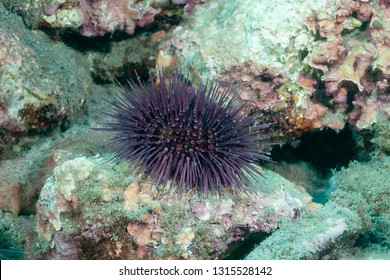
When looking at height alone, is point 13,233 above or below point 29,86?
below

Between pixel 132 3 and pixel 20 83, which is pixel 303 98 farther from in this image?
pixel 20 83

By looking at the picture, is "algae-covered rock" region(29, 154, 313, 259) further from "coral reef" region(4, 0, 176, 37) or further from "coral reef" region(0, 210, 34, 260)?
"coral reef" region(4, 0, 176, 37)

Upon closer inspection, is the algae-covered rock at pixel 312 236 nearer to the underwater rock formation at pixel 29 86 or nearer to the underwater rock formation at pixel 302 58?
the underwater rock formation at pixel 302 58

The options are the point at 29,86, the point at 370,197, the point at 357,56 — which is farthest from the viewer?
the point at 357,56

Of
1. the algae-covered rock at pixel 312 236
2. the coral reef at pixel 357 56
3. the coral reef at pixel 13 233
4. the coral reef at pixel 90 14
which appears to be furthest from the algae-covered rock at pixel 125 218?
the coral reef at pixel 90 14

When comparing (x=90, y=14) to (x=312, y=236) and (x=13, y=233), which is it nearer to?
(x=13, y=233)

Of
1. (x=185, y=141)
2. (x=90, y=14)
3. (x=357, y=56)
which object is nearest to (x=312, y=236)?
(x=185, y=141)

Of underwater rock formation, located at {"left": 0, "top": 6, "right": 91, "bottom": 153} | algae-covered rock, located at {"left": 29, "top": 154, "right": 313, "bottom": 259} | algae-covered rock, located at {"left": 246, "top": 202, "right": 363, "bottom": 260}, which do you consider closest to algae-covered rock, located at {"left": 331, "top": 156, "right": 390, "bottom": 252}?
algae-covered rock, located at {"left": 246, "top": 202, "right": 363, "bottom": 260}
